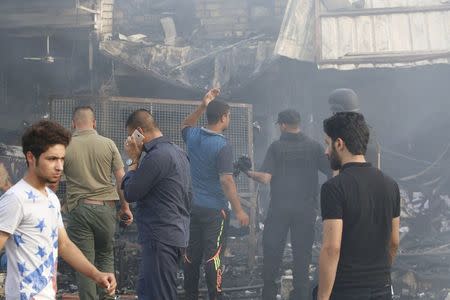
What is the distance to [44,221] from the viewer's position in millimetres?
3490

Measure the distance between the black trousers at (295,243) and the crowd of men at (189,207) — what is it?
0.4 inches

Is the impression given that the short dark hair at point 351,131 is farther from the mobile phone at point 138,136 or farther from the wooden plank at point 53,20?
the wooden plank at point 53,20

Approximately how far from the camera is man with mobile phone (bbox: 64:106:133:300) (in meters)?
6.19

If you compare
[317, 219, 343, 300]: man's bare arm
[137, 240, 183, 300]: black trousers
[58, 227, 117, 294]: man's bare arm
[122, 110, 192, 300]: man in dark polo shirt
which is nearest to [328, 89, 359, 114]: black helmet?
[122, 110, 192, 300]: man in dark polo shirt

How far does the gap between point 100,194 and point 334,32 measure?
5916 mm

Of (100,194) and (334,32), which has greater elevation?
(334,32)

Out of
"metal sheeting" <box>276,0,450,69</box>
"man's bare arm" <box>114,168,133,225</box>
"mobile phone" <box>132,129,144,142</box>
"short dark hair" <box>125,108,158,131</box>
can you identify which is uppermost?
"metal sheeting" <box>276,0,450,69</box>

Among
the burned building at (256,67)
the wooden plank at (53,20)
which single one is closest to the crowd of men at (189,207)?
the burned building at (256,67)

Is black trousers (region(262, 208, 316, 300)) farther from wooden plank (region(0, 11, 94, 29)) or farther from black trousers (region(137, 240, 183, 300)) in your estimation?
wooden plank (region(0, 11, 94, 29))

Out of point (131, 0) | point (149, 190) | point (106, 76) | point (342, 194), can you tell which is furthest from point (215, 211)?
point (131, 0)

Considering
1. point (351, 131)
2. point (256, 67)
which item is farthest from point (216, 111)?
point (256, 67)

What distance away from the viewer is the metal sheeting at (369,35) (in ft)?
34.4

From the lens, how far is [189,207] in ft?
17.3

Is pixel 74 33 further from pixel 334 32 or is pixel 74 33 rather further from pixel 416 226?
pixel 416 226
